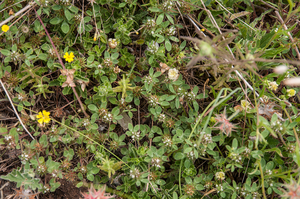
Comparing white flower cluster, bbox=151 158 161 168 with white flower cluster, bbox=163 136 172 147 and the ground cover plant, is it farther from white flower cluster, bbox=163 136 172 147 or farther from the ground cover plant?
white flower cluster, bbox=163 136 172 147

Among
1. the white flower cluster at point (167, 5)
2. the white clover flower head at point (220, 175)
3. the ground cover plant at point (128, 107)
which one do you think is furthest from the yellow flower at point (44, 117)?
the white clover flower head at point (220, 175)

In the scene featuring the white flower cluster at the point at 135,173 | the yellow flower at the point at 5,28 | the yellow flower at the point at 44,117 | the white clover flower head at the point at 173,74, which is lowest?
the white flower cluster at the point at 135,173

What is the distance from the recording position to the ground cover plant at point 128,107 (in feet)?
10.0

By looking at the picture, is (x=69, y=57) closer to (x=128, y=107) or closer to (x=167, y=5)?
(x=128, y=107)

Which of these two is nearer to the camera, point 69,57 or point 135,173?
point 135,173

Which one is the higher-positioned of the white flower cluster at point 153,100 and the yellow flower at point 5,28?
the yellow flower at point 5,28

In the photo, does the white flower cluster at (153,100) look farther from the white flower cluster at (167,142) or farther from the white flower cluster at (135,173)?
the white flower cluster at (135,173)

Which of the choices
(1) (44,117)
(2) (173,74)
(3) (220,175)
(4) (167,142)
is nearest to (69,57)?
(1) (44,117)

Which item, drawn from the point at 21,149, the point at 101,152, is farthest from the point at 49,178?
the point at 101,152

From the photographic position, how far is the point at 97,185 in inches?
125

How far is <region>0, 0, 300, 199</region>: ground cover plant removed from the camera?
305cm

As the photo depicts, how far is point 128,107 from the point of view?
10.8 ft

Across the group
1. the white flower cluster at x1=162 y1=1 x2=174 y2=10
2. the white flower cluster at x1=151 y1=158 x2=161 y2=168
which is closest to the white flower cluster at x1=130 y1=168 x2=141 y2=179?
the white flower cluster at x1=151 y1=158 x2=161 y2=168

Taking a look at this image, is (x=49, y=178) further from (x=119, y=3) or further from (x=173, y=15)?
(x=173, y=15)
